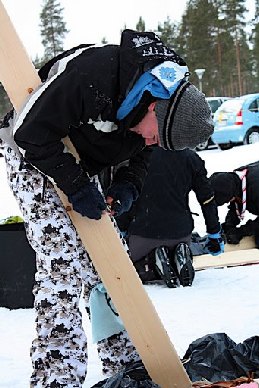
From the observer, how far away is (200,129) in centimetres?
249

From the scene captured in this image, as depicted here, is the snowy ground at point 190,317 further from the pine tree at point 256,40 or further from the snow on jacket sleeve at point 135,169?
the pine tree at point 256,40

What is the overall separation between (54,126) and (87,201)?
32cm

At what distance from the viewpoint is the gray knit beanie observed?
2453mm

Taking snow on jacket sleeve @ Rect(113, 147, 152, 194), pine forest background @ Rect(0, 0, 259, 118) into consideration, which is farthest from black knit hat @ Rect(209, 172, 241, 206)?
pine forest background @ Rect(0, 0, 259, 118)

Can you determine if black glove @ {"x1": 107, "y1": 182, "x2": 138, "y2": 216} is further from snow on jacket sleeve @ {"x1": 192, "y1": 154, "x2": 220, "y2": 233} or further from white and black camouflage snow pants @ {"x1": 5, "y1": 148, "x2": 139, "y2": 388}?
snow on jacket sleeve @ {"x1": 192, "y1": 154, "x2": 220, "y2": 233}

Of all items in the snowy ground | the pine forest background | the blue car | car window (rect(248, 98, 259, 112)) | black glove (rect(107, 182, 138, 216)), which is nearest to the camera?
black glove (rect(107, 182, 138, 216))

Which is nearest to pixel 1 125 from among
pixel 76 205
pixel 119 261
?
pixel 76 205

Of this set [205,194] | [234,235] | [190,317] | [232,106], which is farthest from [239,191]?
[232,106]

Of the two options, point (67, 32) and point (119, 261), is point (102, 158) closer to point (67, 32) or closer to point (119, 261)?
point (119, 261)

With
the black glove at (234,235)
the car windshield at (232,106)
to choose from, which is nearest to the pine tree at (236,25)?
the car windshield at (232,106)

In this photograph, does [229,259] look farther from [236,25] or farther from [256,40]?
[256,40]

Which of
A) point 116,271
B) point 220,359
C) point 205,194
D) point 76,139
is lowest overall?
point 220,359

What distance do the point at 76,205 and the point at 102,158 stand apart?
27 cm

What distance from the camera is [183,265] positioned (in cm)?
504
